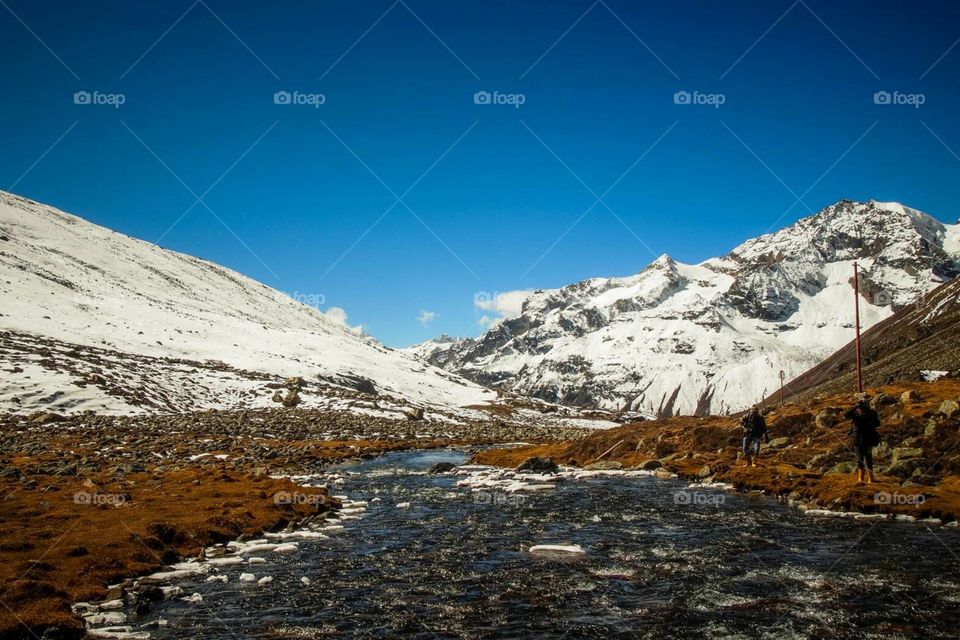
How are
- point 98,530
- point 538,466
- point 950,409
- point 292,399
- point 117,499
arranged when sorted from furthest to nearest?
point 292,399, point 538,466, point 950,409, point 117,499, point 98,530

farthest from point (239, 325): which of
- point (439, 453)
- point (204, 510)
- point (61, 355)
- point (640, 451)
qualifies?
point (204, 510)

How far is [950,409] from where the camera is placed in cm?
3002

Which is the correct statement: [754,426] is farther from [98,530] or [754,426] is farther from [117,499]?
[117,499]

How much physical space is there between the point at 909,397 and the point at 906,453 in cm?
881

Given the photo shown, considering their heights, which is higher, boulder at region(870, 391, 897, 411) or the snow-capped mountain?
the snow-capped mountain

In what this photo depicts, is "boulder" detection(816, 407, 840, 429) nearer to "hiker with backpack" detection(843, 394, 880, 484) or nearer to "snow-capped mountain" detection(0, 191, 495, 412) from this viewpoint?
"hiker with backpack" detection(843, 394, 880, 484)

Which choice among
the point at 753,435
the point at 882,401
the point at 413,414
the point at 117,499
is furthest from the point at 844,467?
the point at 413,414

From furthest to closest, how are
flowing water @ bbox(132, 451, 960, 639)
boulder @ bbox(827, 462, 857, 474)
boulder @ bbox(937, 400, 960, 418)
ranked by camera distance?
1. boulder @ bbox(827, 462, 857, 474)
2. boulder @ bbox(937, 400, 960, 418)
3. flowing water @ bbox(132, 451, 960, 639)

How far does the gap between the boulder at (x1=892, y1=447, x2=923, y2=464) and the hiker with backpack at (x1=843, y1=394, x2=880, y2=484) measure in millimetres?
3170

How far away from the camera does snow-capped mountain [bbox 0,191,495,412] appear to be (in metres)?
75.1

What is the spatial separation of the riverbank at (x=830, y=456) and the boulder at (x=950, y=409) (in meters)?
Answer: 0.06

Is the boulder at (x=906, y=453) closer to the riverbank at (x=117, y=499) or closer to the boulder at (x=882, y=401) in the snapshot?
the boulder at (x=882, y=401)

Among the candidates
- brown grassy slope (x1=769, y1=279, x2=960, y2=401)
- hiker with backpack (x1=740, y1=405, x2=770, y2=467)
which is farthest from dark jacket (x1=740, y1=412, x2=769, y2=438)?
brown grassy slope (x1=769, y1=279, x2=960, y2=401)

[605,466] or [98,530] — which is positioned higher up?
[605,466]
